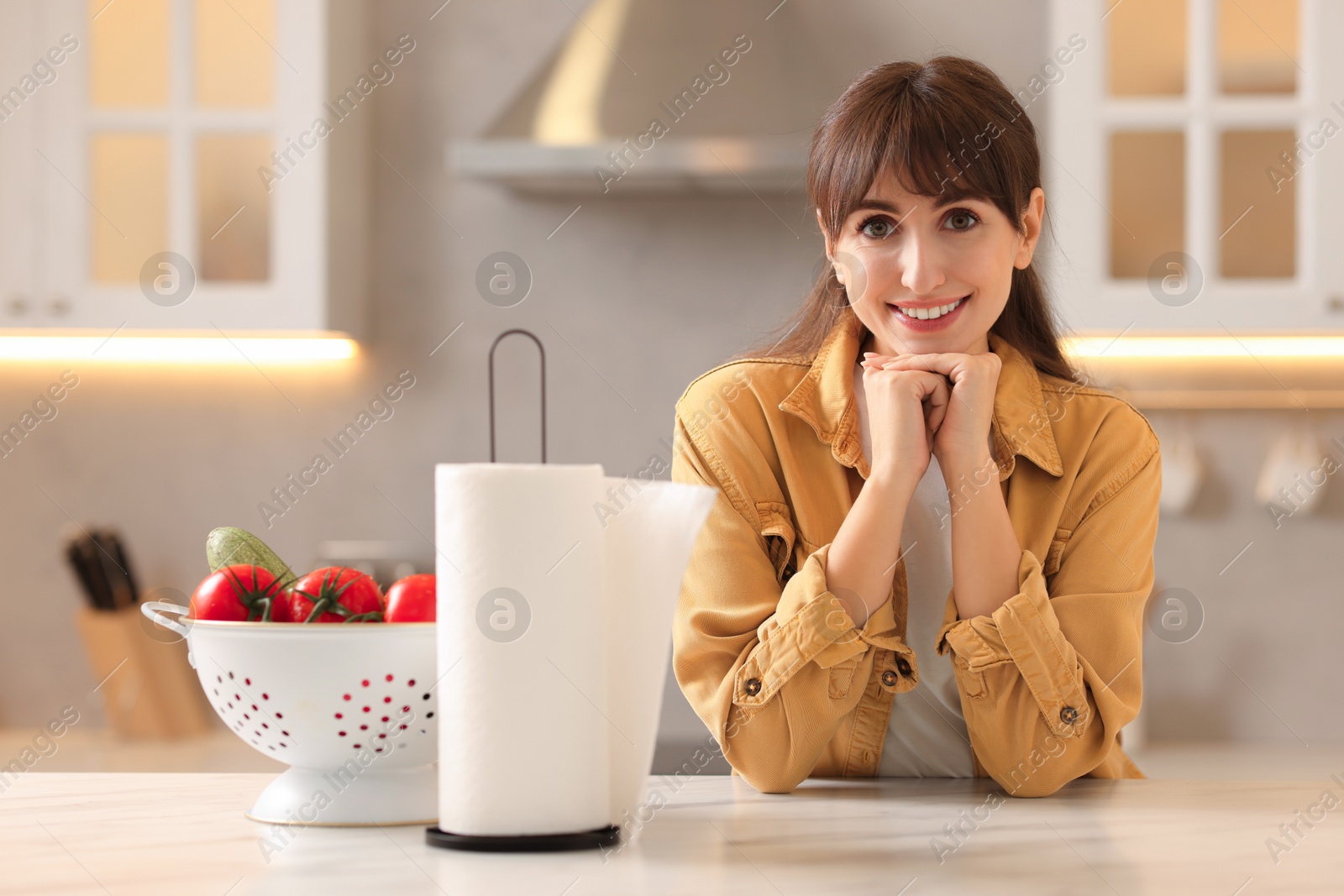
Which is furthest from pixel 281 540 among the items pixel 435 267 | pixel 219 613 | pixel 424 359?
pixel 219 613

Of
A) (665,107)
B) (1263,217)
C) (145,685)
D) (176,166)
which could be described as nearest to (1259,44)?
(1263,217)

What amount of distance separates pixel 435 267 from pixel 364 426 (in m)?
0.37

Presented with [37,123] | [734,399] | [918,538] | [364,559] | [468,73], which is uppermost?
[468,73]

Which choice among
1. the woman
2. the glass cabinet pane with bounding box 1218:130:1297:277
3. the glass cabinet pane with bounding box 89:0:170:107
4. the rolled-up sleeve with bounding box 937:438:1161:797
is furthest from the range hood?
the rolled-up sleeve with bounding box 937:438:1161:797

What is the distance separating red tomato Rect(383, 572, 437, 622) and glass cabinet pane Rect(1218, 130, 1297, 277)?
190 centimetres

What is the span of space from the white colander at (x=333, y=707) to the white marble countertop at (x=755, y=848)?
0.02 m

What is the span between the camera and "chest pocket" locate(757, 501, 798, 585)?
1.17 metres

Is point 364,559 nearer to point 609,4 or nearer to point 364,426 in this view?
point 364,426

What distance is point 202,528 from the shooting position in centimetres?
261

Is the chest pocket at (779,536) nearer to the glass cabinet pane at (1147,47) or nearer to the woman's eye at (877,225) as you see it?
the woman's eye at (877,225)

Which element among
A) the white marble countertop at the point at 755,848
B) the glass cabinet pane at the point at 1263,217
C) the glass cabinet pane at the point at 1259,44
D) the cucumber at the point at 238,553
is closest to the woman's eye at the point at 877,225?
the white marble countertop at the point at 755,848

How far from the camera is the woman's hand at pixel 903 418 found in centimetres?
108

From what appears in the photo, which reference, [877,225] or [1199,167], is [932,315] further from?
[1199,167]

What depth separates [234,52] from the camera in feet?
7.70
